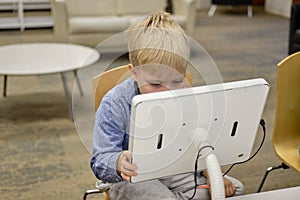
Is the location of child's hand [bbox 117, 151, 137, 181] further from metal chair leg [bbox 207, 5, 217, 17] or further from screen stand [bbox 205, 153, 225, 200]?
metal chair leg [bbox 207, 5, 217, 17]

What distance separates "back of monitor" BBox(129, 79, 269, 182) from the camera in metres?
0.84

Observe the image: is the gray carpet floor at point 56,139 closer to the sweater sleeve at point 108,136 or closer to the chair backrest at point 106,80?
the sweater sleeve at point 108,136

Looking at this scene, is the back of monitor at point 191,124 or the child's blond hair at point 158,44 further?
the child's blond hair at point 158,44

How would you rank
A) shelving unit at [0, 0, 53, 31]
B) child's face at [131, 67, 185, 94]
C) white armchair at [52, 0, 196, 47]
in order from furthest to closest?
shelving unit at [0, 0, 53, 31] → white armchair at [52, 0, 196, 47] → child's face at [131, 67, 185, 94]

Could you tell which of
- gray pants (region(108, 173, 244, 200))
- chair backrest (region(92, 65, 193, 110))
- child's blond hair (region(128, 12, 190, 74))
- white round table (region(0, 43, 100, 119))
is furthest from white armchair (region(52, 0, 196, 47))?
child's blond hair (region(128, 12, 190, 74))

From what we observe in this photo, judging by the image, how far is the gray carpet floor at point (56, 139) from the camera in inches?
95.0

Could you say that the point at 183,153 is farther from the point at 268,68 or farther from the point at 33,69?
the point at 268,68

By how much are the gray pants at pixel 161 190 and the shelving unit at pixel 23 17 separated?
15.6 feet

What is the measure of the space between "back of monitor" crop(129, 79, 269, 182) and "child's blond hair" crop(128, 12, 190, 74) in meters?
0.17

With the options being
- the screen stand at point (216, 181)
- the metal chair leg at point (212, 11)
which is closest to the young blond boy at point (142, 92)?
the screen stand at point (216, 181)

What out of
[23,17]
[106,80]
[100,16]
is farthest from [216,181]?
[23,17]

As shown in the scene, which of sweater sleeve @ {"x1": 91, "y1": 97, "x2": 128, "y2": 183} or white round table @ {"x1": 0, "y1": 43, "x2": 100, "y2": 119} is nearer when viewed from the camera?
sweater sleeve @ {"x1": 91, "y1": 97, "x2": 128, "y2": 183}

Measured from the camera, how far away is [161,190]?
49.8 inches

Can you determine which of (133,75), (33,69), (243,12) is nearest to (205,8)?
(243,12)
